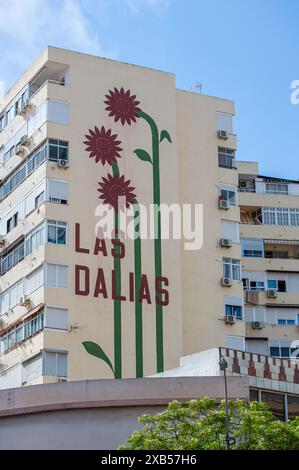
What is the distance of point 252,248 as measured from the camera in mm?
66000

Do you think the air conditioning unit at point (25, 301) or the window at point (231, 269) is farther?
the window at point (231, 269)

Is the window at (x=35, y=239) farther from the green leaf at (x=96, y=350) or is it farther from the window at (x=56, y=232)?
the green leaf at (x=96, y=350)

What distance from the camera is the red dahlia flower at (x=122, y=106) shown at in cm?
5484

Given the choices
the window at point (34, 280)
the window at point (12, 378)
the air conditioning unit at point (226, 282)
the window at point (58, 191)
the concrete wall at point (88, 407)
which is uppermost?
the window at point (58, 191)

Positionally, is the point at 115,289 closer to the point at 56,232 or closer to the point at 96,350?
the point at 96,350

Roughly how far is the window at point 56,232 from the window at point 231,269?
903cm

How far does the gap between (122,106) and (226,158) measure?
6743mm

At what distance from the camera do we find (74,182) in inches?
2082

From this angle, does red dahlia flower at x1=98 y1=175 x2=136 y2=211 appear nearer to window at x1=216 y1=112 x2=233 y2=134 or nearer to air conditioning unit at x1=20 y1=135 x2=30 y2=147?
air conditioning unit at x1=20 y1=135 x2=30 y2=147

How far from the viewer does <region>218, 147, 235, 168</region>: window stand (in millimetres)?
58675

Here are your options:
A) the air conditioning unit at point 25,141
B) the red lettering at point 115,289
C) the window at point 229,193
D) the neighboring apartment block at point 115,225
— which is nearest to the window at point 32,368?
the neighboring apartment block at point 115,225

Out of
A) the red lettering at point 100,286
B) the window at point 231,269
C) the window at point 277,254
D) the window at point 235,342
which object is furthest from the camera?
the window at point 277,254

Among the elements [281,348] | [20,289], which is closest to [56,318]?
[20,289]

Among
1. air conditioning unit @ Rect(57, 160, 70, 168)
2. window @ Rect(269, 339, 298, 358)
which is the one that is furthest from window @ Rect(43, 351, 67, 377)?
window @ Rect(269, 339, 298, 358)
